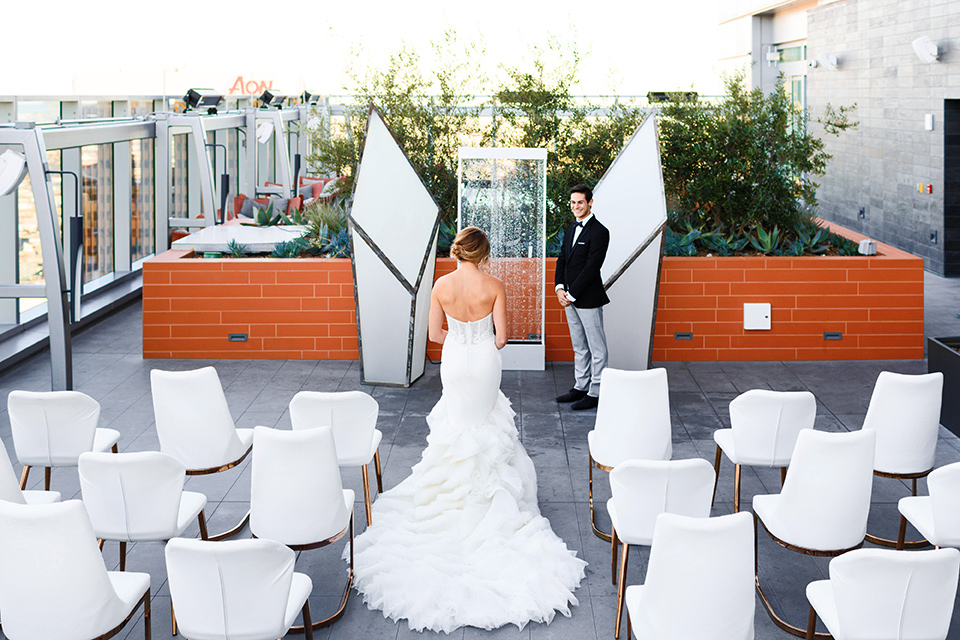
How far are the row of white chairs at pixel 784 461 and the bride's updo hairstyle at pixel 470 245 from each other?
0.91 meters

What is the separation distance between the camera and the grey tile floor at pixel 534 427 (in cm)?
417

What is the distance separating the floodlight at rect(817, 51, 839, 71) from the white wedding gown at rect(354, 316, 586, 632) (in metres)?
12.6

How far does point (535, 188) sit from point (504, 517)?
3.78 metres

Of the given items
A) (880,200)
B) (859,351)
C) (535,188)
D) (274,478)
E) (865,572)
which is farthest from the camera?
(880,200)

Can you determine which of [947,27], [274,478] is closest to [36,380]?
[274,478]

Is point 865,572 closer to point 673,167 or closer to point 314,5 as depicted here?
point 673,167

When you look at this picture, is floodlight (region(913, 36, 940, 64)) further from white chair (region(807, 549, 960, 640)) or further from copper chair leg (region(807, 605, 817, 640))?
white chair (region(807, 549, 960, 640))

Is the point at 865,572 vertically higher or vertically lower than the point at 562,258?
lower

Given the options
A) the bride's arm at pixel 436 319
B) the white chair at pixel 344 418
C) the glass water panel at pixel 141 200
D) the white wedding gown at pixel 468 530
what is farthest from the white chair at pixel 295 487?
the glass water panel at pixel 141 200

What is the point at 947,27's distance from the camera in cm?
1153

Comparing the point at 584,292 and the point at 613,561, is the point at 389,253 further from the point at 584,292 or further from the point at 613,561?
the point at 613,561

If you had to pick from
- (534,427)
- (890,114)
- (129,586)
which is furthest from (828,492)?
(890,114)

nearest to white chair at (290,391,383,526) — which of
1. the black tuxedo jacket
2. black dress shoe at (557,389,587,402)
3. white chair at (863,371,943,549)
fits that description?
white chair at (863,371,943,549)

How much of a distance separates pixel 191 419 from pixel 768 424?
280cm
